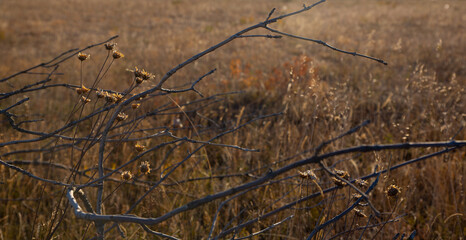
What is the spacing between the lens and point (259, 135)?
10.1ft

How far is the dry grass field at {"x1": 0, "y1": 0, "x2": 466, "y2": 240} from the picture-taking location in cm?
192

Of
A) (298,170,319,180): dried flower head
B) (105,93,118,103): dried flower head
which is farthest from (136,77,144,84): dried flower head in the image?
(298,170,319,180): dried flower head

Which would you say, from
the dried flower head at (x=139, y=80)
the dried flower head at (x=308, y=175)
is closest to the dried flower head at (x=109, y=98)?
the dried flower head at (x=139, y=80)

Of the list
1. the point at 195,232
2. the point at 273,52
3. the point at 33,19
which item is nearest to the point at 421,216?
the point at 195,232

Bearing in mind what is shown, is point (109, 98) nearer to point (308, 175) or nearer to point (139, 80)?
point (139, 80)

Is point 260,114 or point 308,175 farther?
point 260,114

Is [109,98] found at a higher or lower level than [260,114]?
higher

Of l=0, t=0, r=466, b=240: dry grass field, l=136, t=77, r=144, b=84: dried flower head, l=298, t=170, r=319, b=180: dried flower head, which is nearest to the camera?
l=298, t=170, r=319, b=180: dried flower head

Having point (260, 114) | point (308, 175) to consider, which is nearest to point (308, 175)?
point (308, 175)

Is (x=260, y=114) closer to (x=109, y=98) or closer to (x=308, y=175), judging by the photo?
(x=308, y=175)

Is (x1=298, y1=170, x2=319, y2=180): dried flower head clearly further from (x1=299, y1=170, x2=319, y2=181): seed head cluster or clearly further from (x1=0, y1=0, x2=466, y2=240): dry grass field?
(x1=0, y1=0, x2=466, y2=240): dry grass field

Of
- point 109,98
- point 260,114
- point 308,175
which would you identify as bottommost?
point 308,175

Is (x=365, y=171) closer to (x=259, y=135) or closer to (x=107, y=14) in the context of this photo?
(x=259, y=135)

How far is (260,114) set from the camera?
142 inches
